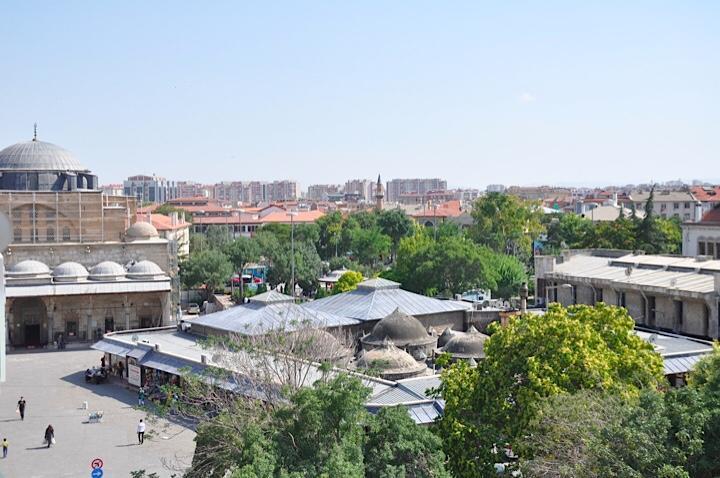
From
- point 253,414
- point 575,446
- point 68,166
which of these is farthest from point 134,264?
point 575,446

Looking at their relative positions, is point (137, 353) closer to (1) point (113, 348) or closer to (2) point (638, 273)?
(1) point (113, 348)

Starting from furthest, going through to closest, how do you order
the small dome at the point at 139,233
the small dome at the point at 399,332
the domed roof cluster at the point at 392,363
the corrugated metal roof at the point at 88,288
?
the small dome at the point at 139,233, the corrugated metal roof at the point at 88,288, the small dome at the point at 399,332, the domed roof cluster at the point at 392,363

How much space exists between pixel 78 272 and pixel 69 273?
0.46m

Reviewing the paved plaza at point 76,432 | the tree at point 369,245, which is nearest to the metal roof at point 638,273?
the paved plaza at point 76,432

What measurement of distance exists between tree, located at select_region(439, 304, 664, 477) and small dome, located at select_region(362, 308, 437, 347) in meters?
11.9

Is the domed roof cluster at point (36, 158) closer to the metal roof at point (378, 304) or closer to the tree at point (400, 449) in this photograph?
the metal roof at point (378, 304)

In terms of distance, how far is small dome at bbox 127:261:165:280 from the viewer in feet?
143

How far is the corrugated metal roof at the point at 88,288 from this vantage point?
40.8 m

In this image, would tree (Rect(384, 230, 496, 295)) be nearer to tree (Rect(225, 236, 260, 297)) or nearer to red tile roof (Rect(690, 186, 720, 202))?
tree (Rect(225, 236, 260, 297))

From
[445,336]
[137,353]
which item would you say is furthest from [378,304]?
[137,353]

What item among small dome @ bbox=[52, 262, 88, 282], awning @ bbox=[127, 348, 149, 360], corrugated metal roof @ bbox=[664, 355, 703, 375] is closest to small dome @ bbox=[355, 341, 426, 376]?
corrugated metal roof @ bbox=[664, 355, 703, 375]

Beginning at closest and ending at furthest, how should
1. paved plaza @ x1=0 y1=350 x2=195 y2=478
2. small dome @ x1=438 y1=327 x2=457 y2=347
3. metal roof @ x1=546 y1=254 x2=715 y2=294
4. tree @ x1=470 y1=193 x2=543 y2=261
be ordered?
paved plaza @ x1=0 y1=350 x2=195 y2=478
small dome @ x1=438 y1=327 x2=457 y2=347
metal roof @ x1=546 y1=254 x2=715 y2=294
tree @ x1=470 y1=193 x2=543 y2=261

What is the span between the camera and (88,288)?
42.0 meters

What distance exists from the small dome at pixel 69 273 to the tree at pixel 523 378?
2991 cm
